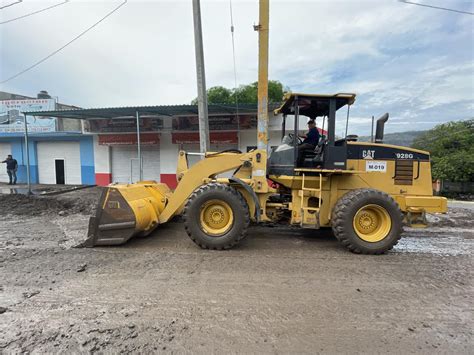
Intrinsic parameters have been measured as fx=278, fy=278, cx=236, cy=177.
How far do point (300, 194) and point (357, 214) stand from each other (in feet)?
3.39

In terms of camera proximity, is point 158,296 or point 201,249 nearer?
point 158,296

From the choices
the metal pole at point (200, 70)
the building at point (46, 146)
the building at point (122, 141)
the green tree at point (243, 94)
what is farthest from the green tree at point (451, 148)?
the building at point (46, 146)

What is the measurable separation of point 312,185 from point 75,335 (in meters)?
4.19

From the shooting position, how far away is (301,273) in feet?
13.2

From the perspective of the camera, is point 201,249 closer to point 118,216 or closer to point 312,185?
point 118,216

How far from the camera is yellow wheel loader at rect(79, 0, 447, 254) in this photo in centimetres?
484

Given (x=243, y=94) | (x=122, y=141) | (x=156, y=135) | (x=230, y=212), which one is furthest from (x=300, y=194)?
(x=243, y=94)

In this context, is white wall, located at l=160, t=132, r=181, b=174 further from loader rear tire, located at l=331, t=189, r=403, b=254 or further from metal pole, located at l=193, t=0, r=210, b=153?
loader rear tire, located at l=331, t=189, r=403, b=254

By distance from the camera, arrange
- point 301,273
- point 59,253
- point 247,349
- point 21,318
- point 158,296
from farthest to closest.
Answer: point 59,253 < point 301,273 < point 158,296 < point 21,318 < point 247,349

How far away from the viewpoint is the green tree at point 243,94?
22766mm

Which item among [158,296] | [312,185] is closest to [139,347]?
[158,296]

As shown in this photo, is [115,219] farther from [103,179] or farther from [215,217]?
[103,179]

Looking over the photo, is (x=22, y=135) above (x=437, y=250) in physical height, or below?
above

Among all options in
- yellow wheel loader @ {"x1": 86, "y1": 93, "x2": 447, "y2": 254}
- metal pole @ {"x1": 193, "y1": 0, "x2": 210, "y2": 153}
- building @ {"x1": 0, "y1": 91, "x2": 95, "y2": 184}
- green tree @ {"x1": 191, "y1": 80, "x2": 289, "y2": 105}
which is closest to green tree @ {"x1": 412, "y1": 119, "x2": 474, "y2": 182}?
green tree @ {"x1": 191, "y1": 80, "x2": 289, "y2": 105}
